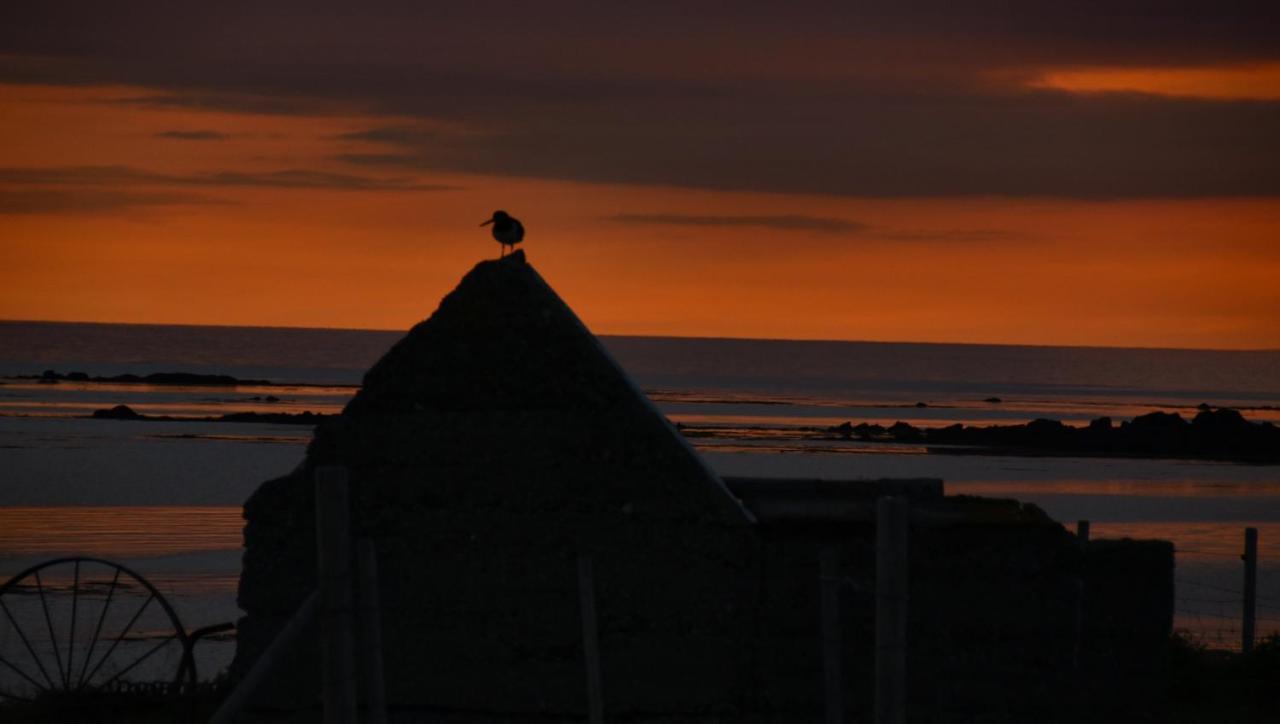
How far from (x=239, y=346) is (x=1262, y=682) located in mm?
149916

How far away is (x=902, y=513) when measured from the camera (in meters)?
8.23

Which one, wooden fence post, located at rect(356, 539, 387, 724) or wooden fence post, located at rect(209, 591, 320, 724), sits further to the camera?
wooden fence post, located at rect(356, 539, 387, 724)

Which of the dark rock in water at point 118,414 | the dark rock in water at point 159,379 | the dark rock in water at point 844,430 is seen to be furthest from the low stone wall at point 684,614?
the dark rock in water at point 159,379

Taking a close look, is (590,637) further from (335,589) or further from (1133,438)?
(1133,438)

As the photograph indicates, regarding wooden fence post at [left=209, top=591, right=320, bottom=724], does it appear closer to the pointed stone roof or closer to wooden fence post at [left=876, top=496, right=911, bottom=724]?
wooden fence post at [left=876, top=496, right=911, bottom=724]

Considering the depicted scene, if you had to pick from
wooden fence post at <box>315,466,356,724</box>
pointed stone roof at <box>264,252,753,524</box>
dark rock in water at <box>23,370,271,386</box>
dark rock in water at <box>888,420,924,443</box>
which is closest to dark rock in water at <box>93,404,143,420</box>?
dark rock in water at <box>888,420,924,443</box>

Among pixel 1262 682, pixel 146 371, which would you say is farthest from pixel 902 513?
pixel 146 371

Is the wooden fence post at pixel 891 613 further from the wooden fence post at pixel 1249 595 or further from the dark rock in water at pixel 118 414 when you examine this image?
the dark rock in water at pixel 118 414

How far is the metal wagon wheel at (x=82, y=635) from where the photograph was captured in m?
15.6

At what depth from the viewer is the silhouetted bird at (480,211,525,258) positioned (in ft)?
37.6

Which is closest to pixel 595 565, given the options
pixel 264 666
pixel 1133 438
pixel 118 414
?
pixel 264 666

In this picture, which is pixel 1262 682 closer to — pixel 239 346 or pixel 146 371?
pixel 146 371

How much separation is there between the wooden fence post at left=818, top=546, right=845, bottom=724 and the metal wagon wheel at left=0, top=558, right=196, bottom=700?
20.6 ft

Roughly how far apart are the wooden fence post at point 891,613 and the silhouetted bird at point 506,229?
407cm
